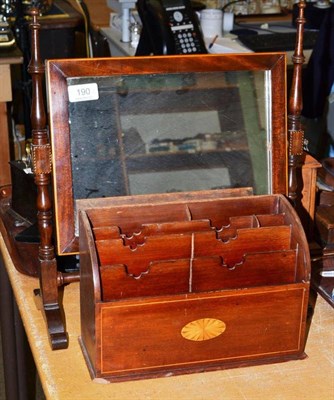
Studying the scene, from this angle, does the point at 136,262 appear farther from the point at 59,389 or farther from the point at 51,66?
the point at 51,66

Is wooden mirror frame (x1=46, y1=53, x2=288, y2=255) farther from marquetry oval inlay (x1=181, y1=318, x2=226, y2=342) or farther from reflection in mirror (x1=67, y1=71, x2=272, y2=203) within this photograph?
marquetry oval inlay (x1=181, y1=318, x2=226, y2=342)

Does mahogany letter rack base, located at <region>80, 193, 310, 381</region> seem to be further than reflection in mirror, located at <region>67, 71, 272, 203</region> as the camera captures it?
No

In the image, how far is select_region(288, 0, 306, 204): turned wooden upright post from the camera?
1.43 metres

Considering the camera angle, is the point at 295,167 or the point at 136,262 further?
the point at 295,167

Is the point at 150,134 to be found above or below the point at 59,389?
above

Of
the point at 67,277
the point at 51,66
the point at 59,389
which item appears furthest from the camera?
Answer: the point at 67,277

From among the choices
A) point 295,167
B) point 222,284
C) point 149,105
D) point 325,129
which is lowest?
point 325,129

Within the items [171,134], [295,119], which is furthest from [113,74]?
[295,119]

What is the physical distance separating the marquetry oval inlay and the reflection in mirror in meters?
0.29

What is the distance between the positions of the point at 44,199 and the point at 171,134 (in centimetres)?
26

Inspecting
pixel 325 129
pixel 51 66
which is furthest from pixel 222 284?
pixel 325 129

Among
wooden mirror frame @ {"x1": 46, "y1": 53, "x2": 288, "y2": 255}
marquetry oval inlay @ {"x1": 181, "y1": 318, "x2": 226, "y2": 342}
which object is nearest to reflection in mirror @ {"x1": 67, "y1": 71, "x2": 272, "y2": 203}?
wooden mirror frame @ {"x1": 46, "y1": 53, "x2": 288, "y2": 255}

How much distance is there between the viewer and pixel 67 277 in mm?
1451

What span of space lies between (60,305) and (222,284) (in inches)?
13.0
